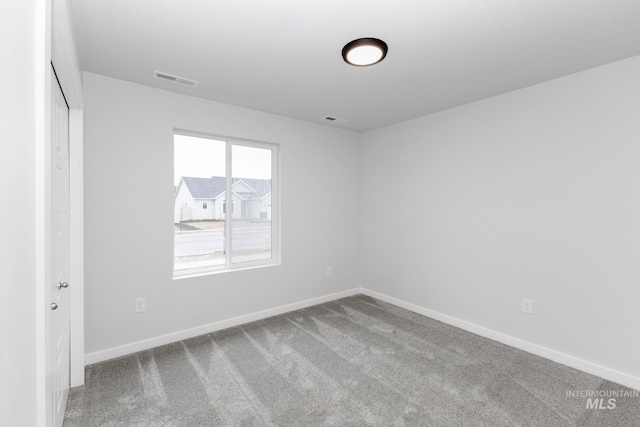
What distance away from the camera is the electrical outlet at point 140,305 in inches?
111

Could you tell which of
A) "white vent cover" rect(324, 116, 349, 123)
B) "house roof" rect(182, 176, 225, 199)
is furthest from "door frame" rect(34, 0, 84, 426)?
"white vent cover" rect(324, 116, 349, 123)

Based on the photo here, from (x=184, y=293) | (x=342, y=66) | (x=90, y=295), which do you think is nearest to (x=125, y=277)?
(x=90, y=295)

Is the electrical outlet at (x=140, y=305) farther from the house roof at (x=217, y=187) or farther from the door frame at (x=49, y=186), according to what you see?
the house roof at (x=217, y=187)

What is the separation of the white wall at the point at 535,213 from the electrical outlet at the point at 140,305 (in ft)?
9.77

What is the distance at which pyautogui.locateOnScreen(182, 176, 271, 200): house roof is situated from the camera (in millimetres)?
3273

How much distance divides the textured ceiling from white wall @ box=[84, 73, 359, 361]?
0.26 m

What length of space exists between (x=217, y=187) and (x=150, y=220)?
0.81 metres

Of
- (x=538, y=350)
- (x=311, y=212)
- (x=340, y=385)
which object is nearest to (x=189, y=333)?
(x=340, y=385)

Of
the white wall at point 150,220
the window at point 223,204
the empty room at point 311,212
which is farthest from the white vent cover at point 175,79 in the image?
the window at point 223,204

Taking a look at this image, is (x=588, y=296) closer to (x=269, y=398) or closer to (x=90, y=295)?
(x=269, y=398)

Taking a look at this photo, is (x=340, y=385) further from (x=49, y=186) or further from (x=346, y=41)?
(x=346, y=41)

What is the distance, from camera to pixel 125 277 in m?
2.76

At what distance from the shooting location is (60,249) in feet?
6.37

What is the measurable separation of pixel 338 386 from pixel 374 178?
285 cm
